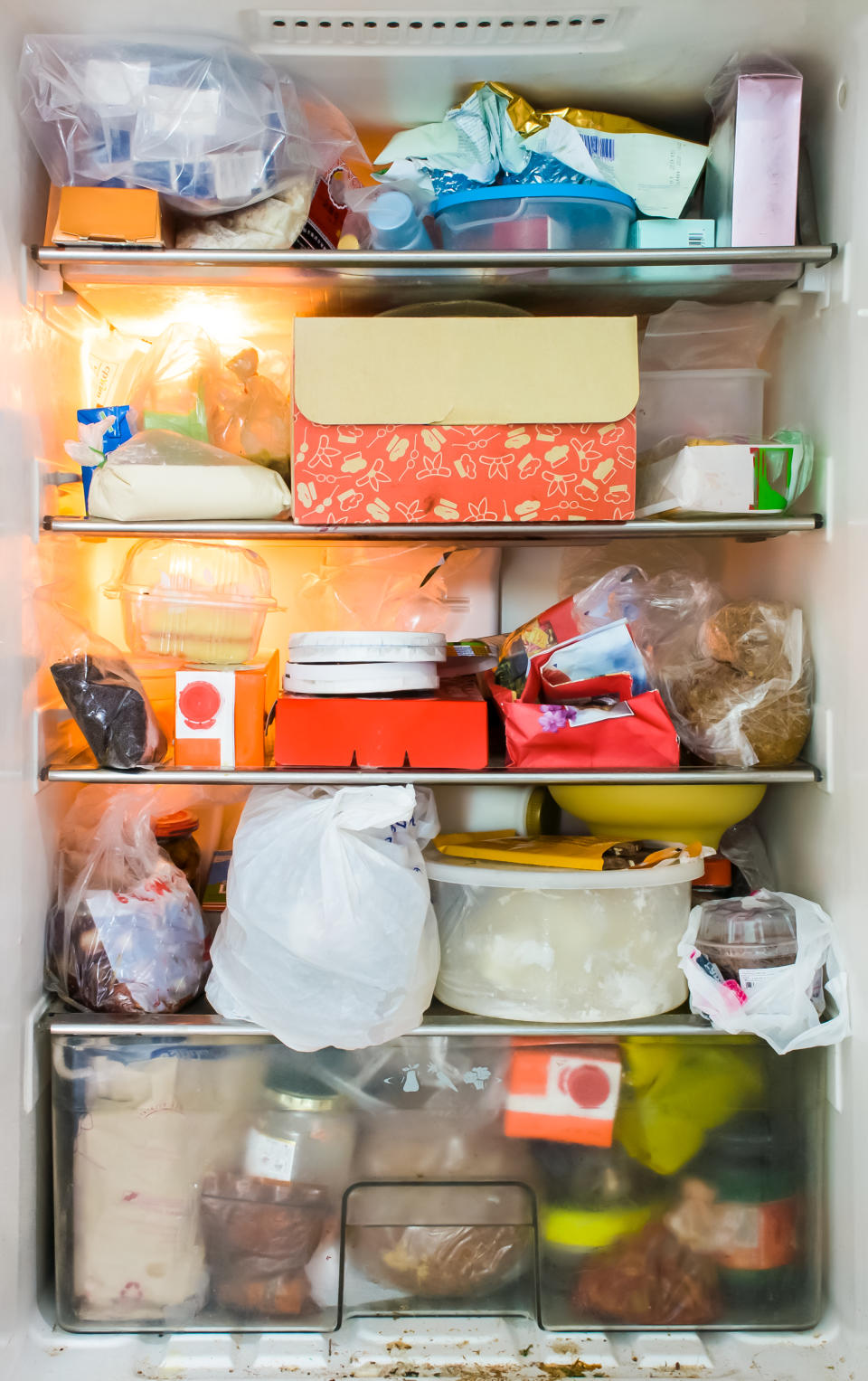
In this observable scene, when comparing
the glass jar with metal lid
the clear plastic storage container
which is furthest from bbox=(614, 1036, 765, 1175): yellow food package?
the clear plastic storage container

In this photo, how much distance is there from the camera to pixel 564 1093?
112 centimetres

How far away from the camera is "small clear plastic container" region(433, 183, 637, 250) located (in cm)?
112

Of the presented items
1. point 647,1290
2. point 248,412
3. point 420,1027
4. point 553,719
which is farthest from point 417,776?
point 647,1290

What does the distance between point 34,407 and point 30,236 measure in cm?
20

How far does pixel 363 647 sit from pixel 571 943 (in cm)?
43

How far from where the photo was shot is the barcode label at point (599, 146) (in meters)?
1.15

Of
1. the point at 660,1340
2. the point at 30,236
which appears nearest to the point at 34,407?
the point at 30,236

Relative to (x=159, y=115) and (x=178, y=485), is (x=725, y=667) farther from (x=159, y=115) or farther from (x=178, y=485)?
(x=159, y=115)

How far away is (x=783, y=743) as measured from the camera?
1.16 meters

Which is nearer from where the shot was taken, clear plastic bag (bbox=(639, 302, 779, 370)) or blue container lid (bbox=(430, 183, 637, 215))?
blue container lid (bbox=(430, 183, 637, 215))

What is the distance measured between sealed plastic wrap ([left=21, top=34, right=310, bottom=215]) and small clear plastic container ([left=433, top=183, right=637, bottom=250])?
23 cm

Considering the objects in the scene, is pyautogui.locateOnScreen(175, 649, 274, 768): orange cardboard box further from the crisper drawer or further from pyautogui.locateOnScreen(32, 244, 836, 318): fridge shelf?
pyautogui.locateOnScreen(32, 244, 836, 318): fridge shelf

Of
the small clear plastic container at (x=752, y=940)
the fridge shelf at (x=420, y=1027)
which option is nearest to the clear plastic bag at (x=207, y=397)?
the fridge shelf at (x=420, y=1027)

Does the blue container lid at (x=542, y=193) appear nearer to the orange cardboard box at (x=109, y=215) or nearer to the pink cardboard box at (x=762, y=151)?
the pink cardboard box at (x=762, y=151)
